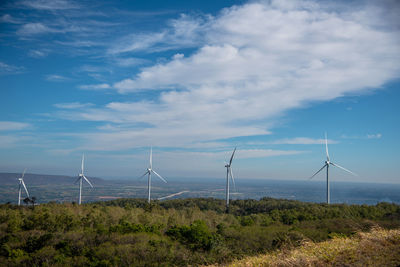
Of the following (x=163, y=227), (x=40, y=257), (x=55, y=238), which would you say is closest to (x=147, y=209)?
(x=163, y=227)

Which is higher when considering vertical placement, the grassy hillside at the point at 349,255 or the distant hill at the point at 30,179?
the grassy hillside at the point at 349,255

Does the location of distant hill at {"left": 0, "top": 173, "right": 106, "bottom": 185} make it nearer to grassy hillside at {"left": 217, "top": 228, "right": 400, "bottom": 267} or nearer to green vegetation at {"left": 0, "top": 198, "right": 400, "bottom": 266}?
green vegetation at {"left": 0, "top": 198, "right": 400, "bottom": 266}

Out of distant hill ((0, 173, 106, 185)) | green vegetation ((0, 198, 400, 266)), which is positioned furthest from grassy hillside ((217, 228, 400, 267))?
distant hill ((0, 173, 106, 185))

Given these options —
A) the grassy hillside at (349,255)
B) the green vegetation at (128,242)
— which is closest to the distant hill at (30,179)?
the green vegetation at (128,242)

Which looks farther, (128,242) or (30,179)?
(30,179)

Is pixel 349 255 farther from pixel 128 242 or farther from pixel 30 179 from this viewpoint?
pixel 30 179

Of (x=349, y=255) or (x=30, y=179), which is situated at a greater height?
(x=349, y=255)

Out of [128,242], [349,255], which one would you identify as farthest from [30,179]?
[349,255]

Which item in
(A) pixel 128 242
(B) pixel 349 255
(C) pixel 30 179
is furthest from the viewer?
(C) pixel 30 179

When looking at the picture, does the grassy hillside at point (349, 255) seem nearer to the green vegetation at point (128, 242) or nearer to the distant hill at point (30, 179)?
the green vegetation at point (128, 242)

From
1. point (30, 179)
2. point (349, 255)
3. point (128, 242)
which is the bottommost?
point (30, 179)

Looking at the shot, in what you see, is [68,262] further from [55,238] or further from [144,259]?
[55,238]
